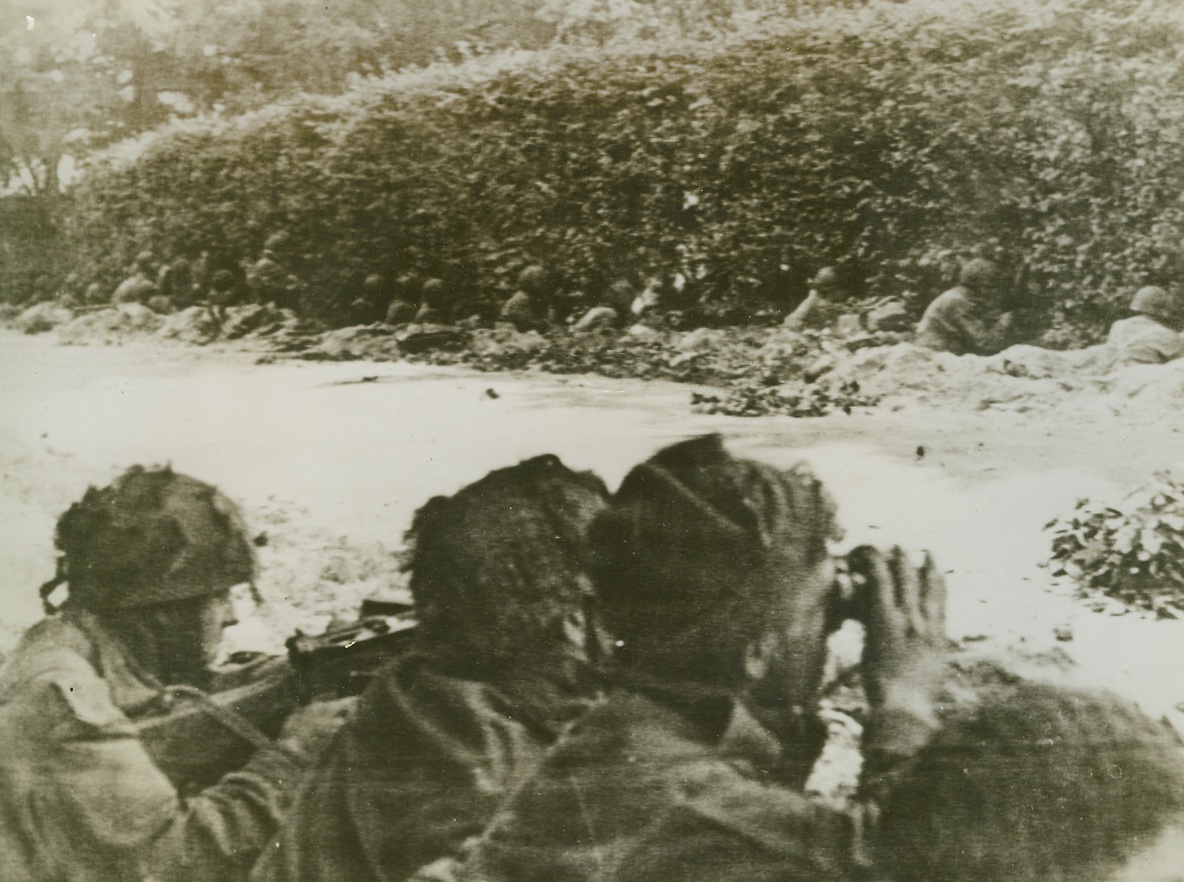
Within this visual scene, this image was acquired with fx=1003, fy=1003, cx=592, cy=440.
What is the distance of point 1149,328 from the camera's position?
418 centimetres

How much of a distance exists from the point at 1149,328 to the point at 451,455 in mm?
2939

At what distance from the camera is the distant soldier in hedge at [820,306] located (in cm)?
413

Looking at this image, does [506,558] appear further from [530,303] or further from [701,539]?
[530,303]

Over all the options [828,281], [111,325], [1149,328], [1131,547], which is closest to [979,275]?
[828,281]

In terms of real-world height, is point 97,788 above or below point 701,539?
below

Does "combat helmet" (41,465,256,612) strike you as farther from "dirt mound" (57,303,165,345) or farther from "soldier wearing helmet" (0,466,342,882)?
"dirt mound" (57,303,165,345)

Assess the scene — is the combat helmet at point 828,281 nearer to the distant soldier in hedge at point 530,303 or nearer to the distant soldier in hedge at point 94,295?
the distant soldier in hedge at point 530,303

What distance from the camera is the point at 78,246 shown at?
4184 millimetres

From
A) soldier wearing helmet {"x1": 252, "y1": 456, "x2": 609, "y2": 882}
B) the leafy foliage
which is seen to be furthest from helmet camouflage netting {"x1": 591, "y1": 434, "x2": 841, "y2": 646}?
the leafy foliage

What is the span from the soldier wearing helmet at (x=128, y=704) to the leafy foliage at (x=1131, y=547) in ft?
9.83

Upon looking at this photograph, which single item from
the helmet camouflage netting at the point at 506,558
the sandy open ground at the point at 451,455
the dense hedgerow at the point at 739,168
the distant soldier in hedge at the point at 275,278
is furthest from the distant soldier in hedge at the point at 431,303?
the helmet camouflage netting at the point at 506,558

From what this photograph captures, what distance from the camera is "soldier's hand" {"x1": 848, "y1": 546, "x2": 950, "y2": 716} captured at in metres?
3.88

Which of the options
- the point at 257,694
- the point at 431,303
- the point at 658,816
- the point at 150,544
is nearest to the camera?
the point at 658,816

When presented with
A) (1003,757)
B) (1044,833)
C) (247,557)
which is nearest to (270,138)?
(247,557)
